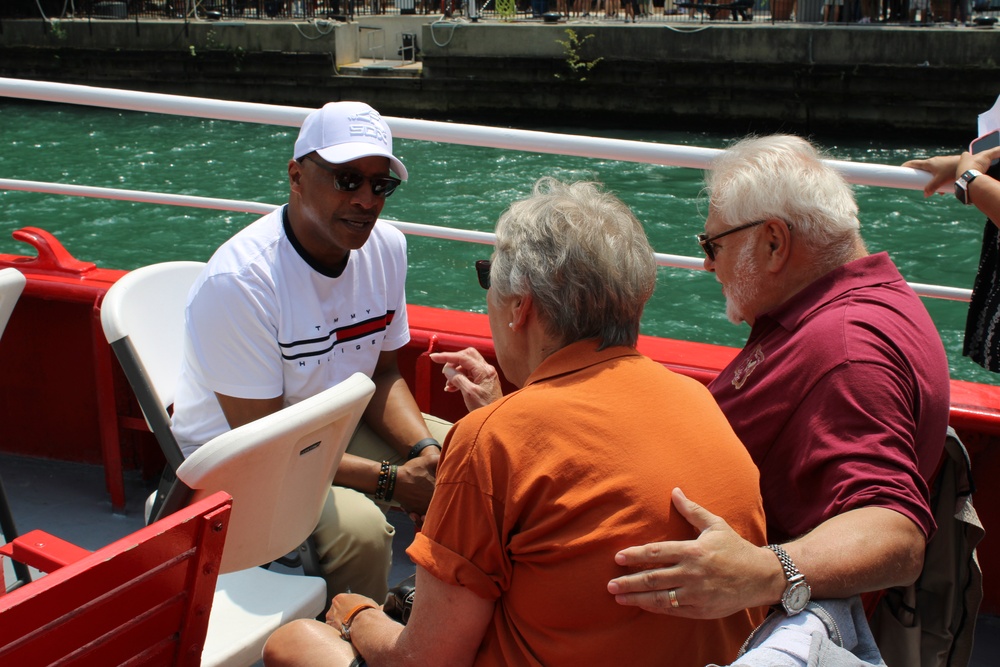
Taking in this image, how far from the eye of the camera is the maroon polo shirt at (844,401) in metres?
1.54

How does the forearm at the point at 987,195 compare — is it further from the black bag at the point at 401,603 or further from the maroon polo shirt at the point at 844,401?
the black bag at the point at 401,603

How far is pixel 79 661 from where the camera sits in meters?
1.30

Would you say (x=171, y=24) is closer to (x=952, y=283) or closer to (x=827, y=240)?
(x=952, y=283)

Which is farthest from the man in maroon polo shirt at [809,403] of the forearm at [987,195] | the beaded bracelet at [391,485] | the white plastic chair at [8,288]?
the white plastic chair at [8,288]

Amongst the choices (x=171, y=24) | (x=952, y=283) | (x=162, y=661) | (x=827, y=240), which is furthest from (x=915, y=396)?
(x=171, y=24)

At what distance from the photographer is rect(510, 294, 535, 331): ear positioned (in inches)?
59.9

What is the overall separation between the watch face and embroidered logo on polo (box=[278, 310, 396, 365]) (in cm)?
117

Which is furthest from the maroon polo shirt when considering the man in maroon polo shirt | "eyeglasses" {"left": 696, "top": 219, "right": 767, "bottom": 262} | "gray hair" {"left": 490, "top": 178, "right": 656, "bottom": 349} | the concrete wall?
the concrete wall

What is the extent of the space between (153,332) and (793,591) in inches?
60.9

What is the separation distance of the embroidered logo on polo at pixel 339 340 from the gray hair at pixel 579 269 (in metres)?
0.76

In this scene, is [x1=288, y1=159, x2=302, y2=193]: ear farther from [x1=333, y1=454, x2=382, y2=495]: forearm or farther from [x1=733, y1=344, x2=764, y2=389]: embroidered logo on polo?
[x1=733, y1=344, x2=764, y2=389]: embroidered logo on polo

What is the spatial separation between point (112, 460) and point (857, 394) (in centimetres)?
206

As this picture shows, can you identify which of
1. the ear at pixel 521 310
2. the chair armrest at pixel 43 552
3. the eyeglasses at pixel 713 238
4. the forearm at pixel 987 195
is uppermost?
the forearm at pixel 987 195

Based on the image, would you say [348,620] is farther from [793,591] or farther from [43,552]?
[793,591]
